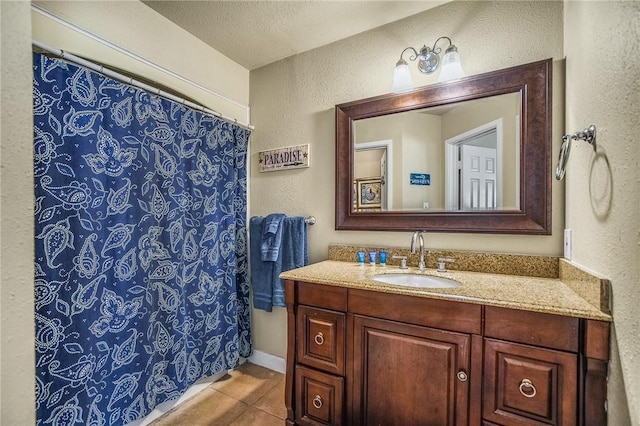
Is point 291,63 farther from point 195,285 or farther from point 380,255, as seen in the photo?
point 195,285

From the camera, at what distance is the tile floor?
5.24ft

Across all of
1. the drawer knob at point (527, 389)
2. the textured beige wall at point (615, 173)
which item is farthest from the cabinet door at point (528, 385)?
the textured beige wall at point (615, 173)

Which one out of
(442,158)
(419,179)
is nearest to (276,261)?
(419,179)

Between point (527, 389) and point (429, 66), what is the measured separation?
1558 millimetres

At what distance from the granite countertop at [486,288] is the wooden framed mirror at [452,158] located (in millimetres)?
261

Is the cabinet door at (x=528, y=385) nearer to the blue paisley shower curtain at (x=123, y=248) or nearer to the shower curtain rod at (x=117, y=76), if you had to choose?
the blue paisley shower curtain at (x=123, y=248)

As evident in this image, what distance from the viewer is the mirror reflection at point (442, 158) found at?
1438mm

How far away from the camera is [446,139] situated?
1594mm

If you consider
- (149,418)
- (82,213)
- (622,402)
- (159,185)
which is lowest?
(149,418)

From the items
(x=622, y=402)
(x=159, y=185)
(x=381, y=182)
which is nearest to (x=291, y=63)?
(x=381, y=182)

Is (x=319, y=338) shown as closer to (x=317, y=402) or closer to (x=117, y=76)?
(x=317, y=402)

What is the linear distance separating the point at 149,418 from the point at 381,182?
75.3 inches

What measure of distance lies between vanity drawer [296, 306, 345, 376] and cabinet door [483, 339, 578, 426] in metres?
0.59

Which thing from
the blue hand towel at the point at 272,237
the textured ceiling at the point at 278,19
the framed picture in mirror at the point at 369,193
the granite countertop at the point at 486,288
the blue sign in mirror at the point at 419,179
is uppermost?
the textured ceiling at the point at 278,19
